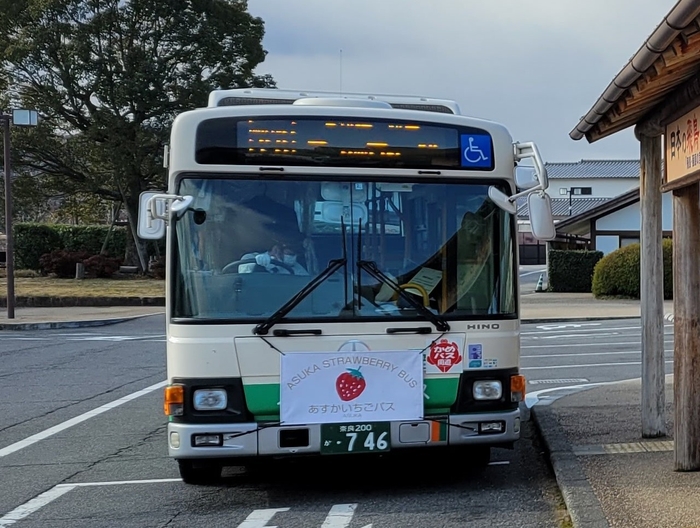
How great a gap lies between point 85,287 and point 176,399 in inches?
1178

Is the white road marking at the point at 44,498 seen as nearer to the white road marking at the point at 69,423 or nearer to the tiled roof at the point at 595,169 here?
the white road marking at the point at 69,423

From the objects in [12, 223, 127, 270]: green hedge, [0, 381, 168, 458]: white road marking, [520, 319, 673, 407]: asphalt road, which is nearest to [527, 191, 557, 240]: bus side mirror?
[520, 319, 673, 407]: asphalt road

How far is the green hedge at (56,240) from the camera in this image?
40750 mm

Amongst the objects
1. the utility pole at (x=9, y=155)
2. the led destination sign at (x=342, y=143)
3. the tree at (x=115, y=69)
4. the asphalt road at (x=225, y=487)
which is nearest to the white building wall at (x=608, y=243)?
the tree at (x=115, y=69)

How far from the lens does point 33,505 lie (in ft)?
20.5

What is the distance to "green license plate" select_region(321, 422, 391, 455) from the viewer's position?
19.1 ft

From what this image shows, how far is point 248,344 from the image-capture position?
18.9ft

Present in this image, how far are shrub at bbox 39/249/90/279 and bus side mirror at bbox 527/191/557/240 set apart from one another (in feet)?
117

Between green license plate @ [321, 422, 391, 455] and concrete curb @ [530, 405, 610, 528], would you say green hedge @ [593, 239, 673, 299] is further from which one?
green license plate @ [321, 422, 391, 455]

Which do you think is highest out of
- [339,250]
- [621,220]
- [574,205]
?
[574,205]

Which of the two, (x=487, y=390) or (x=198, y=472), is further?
(x=198, y=472)

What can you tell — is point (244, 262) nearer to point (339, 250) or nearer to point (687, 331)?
point (339, 250)

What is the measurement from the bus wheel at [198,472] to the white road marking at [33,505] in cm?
96

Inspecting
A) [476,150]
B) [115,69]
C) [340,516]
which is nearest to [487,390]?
[340,516]
